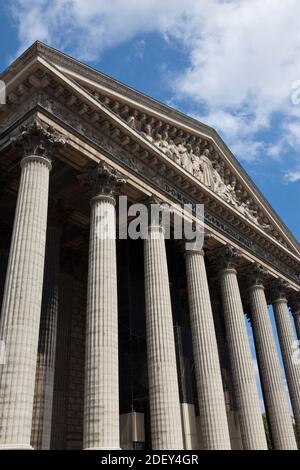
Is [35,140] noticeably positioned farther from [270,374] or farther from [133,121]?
[270,374]

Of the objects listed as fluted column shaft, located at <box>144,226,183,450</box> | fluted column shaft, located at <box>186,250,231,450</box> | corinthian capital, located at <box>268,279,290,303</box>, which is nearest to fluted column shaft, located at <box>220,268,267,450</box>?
fluted column shaft, located at <box>186,250,231,450</box>

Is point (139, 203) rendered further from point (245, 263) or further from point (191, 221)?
point (245, 263)

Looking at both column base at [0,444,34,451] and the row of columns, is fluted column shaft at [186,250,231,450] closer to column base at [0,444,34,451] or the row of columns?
the row of columns

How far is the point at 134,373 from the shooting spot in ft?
69.5

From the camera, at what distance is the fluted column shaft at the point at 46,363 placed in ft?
57.5

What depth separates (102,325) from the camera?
15.7 metres

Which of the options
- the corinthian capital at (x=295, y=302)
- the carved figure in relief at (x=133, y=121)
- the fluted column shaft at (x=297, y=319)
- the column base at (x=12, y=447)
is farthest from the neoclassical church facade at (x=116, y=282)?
the fluted column shaft at (x=297, y=319)

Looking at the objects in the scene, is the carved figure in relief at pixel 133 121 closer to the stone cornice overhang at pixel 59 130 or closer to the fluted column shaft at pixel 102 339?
the stone cornice overhang at pixel 59 130

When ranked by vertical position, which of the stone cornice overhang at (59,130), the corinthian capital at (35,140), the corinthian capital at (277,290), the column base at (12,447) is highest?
the corinthian capital at (277,290)

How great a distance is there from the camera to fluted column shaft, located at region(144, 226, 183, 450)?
651 inches

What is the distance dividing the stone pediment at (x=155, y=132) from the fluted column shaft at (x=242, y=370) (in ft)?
16.3

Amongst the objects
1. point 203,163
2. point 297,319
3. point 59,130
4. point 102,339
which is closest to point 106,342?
point 102,339

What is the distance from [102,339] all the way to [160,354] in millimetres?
3370
